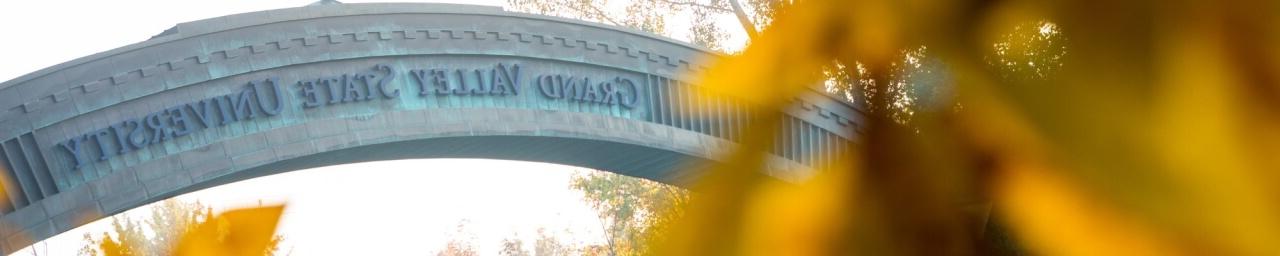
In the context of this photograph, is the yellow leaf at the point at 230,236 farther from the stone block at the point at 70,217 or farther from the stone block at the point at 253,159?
the stone block at the point at 253,159

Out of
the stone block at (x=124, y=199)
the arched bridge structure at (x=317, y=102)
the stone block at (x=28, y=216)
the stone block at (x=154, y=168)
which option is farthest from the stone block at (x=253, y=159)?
the stone block at (x=28, y=216)

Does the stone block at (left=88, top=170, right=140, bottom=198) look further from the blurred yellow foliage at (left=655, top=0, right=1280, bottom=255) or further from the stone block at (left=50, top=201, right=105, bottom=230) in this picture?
the blurred yellow foliage at (left=655, top=0, right=1280, bottom=255)

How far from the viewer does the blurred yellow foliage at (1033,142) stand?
406mm

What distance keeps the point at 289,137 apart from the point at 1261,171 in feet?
30.7

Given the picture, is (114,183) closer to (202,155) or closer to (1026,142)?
(202,155)

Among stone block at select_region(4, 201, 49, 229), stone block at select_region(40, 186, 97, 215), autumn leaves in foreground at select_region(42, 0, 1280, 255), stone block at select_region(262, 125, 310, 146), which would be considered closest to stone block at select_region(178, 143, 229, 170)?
stone block at select_region(262, 125, 310, 146)

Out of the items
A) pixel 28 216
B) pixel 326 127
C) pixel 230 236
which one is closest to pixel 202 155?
pixel 326 127

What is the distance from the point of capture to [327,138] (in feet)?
31.0

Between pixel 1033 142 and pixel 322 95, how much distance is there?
9386 mm

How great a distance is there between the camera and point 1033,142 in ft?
1.39

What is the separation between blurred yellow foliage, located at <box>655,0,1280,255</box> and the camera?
406 millimetres

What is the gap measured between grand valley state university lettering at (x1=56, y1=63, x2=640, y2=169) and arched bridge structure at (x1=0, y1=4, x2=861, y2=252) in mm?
11

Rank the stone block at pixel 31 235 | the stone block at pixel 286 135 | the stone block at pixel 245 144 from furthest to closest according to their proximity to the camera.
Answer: the stone block at pixel 286 135 < the stone block at pixel 245 144 < the stone block at pixel 31 235

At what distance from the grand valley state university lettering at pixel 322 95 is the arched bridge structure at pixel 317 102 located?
0.01 metres
